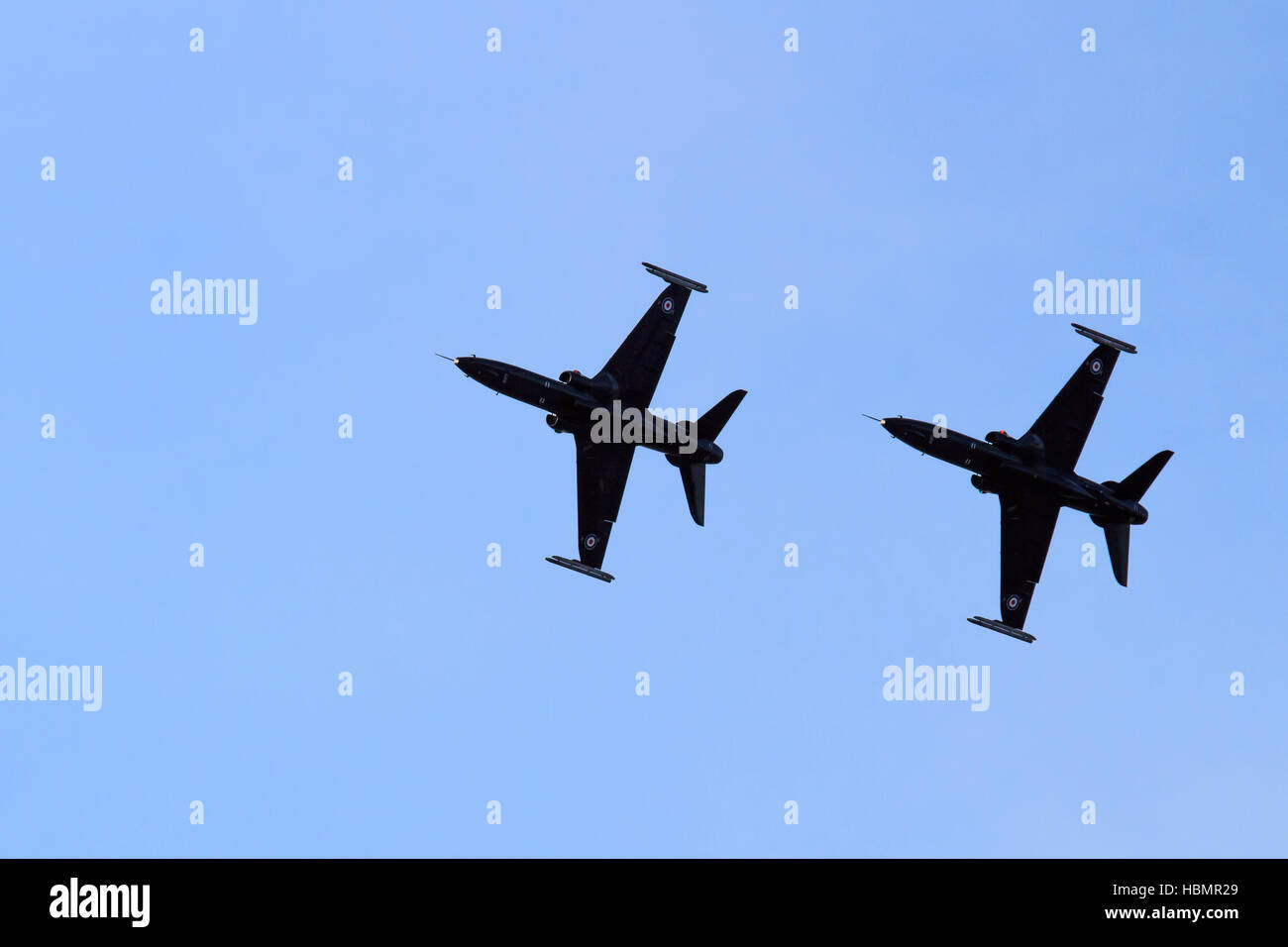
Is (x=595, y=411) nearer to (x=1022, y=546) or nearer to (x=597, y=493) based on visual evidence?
(x=597, y=493)

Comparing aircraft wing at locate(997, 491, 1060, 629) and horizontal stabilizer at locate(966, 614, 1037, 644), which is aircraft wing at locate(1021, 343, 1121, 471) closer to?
aircraft wing at locate(997, 491, 1060, 629)

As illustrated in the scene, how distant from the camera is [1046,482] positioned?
101062mm

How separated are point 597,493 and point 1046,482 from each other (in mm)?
28626

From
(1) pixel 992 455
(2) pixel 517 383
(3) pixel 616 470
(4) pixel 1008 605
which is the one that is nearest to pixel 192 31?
(2) pixel 517 383

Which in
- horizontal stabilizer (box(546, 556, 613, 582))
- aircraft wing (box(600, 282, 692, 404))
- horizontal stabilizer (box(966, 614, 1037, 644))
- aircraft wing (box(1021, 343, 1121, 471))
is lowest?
horizontal stabilizer (box(966, 614, 1037, 644))

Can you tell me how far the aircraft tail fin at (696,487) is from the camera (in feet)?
331

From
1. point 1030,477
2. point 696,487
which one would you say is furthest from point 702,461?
point 1030,477

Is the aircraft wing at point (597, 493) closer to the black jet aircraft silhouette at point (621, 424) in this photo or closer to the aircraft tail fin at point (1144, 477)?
the black jet aircraft silhouette at point (621, 424)

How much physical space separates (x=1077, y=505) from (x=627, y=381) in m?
29.9

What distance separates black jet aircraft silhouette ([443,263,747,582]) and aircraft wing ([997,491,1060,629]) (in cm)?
1922

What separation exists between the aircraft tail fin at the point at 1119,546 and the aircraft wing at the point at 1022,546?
3.52m

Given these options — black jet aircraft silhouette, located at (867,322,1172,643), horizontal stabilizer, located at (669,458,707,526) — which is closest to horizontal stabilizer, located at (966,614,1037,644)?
black jet aircraft silhouette, located at (867,322,1172,643)

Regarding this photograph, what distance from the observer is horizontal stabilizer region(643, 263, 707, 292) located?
102750mm

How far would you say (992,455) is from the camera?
99875mm
